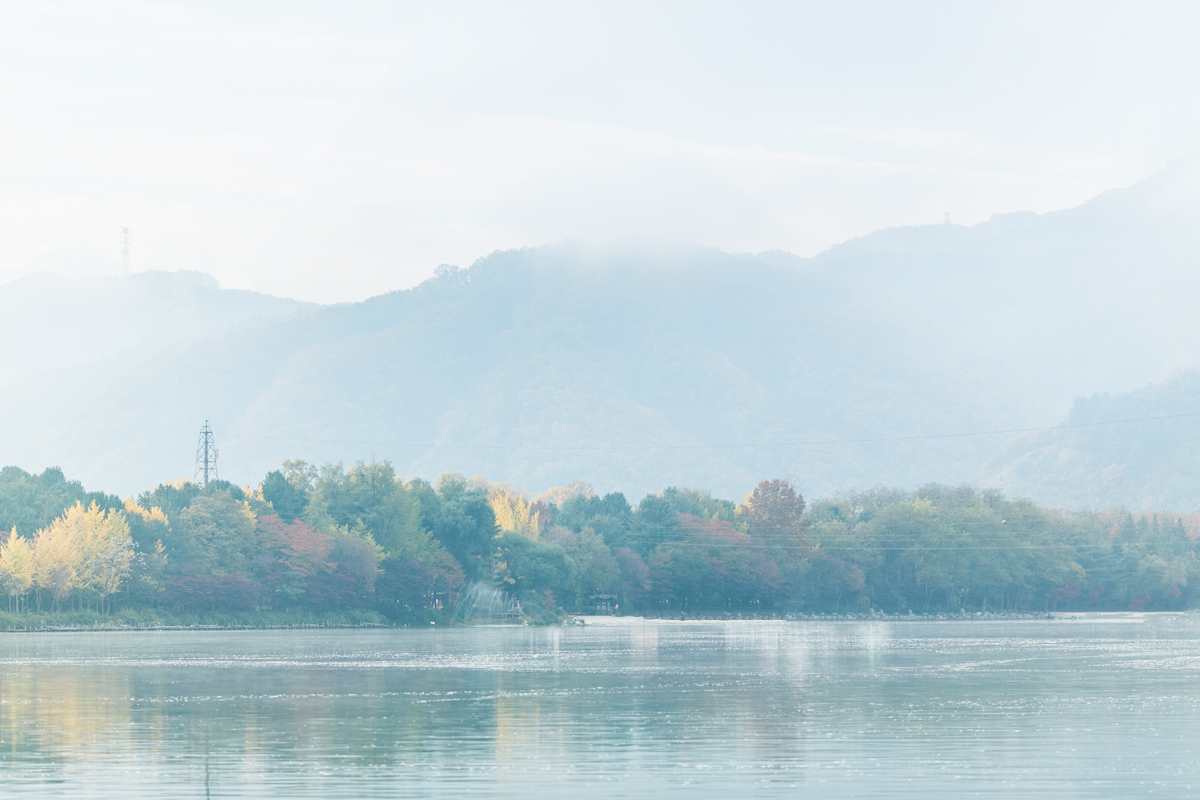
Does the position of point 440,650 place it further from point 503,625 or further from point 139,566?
point 503,625

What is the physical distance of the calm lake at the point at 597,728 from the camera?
77.4 feet

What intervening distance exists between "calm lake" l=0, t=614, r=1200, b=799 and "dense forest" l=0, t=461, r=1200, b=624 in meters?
56.9

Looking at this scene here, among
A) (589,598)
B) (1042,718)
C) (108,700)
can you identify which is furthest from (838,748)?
(589,598)

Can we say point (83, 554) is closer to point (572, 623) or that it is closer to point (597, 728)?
point (572, 623)

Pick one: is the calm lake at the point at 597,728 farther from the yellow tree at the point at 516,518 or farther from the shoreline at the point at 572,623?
the yellow tree at the point at 516,518

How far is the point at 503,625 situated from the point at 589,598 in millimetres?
34142

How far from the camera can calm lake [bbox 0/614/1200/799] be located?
2358 cm

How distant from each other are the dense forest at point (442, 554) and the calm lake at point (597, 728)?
56.9 m

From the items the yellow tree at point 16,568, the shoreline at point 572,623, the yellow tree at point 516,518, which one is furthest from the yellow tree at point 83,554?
the yellow tree at point 516,518

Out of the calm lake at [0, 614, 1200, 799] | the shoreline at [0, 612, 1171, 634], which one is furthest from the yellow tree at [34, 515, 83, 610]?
the calm lake at [0, 614, 1200, 799]

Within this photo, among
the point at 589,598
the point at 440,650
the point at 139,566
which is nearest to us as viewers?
the point at 440,650

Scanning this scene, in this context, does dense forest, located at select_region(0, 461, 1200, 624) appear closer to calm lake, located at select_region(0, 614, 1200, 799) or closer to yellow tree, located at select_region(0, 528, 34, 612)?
yellow tree, located at select_region(0, 528, 34, 612)

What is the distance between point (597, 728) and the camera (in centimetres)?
3216

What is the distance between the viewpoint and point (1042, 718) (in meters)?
34.1
